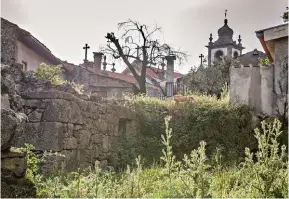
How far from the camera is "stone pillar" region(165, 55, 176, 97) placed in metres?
19.9

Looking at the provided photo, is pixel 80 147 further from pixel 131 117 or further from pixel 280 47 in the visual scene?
pixel 280 47

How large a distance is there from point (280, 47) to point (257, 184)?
23.3ft

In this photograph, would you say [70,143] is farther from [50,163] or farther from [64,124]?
[50,163]

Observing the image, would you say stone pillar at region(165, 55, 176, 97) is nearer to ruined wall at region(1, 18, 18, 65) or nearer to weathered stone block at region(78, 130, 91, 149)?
ruined wall at region(1, 18, 18, 65)

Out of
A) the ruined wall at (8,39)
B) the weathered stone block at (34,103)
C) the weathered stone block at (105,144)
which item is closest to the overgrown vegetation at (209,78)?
the ruined wall at (8,39)

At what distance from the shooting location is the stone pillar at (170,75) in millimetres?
19875

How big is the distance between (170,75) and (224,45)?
25136 mm

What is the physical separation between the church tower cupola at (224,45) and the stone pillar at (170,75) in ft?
76.7

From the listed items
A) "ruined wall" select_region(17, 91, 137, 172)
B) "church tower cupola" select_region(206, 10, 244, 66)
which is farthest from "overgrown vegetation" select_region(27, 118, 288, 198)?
"church tower cupola" select_region(206, 10, 244, 66)

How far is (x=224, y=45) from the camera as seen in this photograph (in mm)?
44719

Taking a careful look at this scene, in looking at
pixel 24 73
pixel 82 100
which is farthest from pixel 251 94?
pixel 24 73

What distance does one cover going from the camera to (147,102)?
984 cm

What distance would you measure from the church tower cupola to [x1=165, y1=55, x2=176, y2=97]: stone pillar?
76.7ft

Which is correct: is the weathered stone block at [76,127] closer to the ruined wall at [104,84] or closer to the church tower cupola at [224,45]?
the ruined wall at [104,84]
